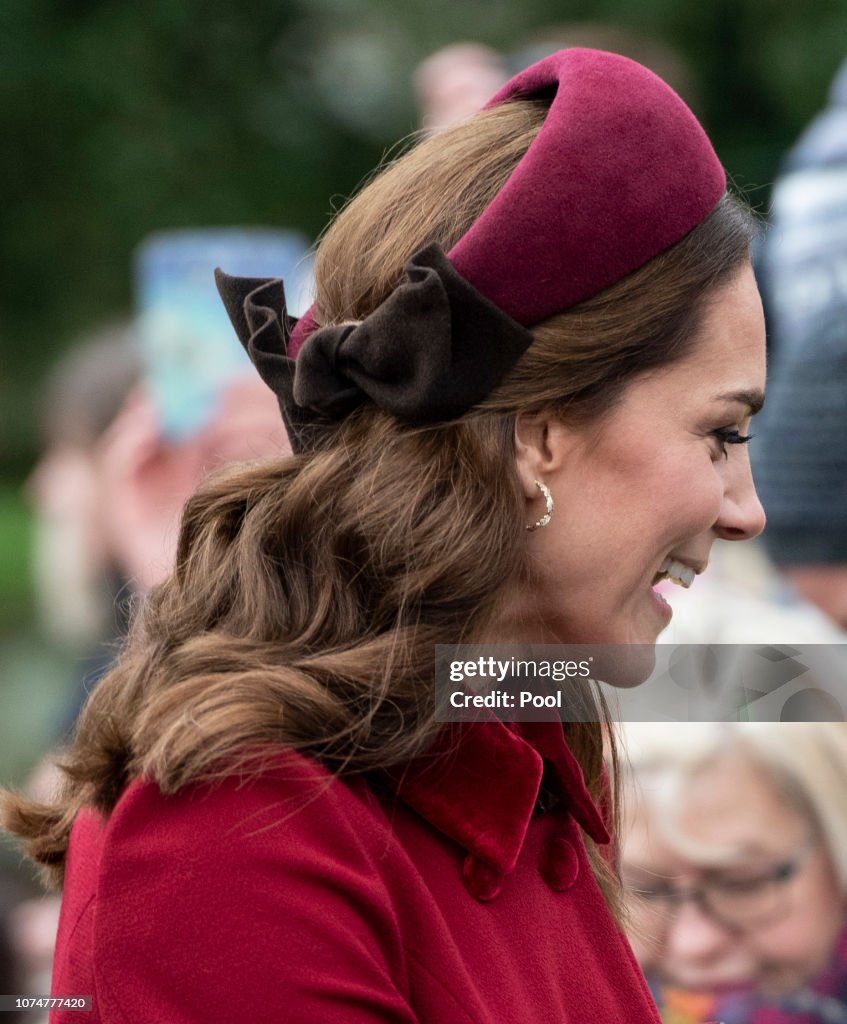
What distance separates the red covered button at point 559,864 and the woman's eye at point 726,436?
→ 478mm

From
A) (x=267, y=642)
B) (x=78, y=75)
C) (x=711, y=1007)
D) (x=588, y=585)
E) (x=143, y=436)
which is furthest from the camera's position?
(x=78, y=75)

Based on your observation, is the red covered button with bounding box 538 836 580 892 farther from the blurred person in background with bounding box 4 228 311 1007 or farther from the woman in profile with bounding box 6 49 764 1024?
the blurred person in background with bounding box 4 228 311 1007

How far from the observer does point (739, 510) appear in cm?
163

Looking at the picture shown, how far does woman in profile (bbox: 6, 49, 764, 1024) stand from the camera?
50.6 inches

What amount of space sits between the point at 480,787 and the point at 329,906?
259mm

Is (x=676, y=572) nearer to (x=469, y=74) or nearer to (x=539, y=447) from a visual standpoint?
(x=539, y=447)

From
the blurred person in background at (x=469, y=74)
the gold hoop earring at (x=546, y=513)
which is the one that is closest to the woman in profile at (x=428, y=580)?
the gold hoop earring at (x=546, y=513)

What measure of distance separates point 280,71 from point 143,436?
654 centimetres

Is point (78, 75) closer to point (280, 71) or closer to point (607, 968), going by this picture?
point (280, 71)

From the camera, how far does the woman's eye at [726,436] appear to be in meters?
1.60

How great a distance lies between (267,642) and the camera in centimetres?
144

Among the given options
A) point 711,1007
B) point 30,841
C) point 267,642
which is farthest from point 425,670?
point 711,1007

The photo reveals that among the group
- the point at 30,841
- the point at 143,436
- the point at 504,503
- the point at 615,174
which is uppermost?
the point at 615,174

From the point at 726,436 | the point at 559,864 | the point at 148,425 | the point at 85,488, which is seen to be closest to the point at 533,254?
the point at 726,436
